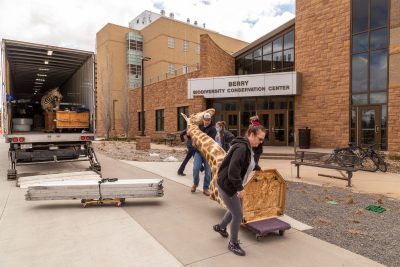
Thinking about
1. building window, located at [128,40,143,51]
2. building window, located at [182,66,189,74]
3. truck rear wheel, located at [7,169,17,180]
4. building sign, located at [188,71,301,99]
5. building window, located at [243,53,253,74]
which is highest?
building window, located at [128,40,143,51]

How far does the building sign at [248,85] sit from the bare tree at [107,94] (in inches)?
618

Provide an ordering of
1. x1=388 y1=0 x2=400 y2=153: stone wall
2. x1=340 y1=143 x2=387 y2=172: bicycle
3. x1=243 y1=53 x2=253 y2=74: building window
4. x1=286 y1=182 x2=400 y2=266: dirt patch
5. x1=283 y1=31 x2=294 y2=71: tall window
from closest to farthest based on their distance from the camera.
Result: 1. x1=286 y1=182 x2=400 y2=266: dirt patch
2. x1=340 y1=143 x2=387 y2=172: bicycle
3. x1=388 y1=0 x2=400 y2=153: stone wall
4. x1=283 y1=31 x2=294 y2=71: tall window
5. x1=243 y1=53 x2=253 y2=74: building window

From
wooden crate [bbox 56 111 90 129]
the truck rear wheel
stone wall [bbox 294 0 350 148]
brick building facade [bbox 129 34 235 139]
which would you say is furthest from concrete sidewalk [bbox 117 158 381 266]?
brick building facade [bbox 129 34 235 139]

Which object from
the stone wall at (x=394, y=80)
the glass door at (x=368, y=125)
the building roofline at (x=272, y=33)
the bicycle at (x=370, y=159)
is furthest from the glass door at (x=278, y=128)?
the bicycle at (x=370, y=159)

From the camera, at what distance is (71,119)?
374 inches

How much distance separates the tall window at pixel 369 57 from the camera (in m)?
14.5

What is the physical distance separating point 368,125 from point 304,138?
10.7 feet

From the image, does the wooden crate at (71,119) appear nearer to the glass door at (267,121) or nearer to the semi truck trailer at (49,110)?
the semi truck trailer at (49,110)

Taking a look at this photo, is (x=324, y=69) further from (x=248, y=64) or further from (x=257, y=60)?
(x=248, y=64)

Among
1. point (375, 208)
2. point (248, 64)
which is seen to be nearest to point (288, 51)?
point (248, 64)

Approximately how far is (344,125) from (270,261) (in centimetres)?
1438

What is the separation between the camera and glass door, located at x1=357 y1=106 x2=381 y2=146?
579 inches

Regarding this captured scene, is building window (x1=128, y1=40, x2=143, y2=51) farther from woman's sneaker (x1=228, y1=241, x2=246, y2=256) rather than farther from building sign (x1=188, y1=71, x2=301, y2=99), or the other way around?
woman's sneaker (x1=228, y1=241, x2=246, y2=256)

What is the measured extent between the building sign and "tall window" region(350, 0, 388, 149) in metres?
3.17
